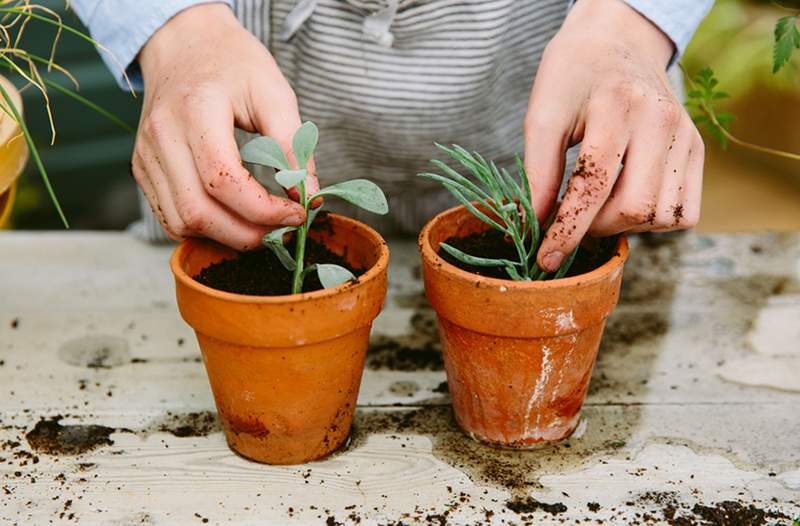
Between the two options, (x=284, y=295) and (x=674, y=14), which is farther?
(x=674, y=14)

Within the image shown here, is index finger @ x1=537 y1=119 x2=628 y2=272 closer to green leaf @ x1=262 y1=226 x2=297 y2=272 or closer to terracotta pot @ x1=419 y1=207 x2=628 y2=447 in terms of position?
terracotta pot @ x1=419 y1=207 x2=628 y2=447

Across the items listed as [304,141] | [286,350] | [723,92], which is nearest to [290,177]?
[304,141]

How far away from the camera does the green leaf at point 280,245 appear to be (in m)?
0.87

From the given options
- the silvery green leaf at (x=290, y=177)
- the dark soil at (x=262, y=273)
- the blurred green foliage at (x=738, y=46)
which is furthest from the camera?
the blurred green foliage at (x=738, y=46)

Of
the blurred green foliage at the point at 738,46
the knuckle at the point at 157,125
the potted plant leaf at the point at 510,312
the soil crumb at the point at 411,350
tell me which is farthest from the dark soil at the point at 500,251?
the blurred green foliage at the point at 738,46

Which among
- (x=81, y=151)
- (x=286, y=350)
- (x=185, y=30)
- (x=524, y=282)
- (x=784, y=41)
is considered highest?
(x=784, y=41)

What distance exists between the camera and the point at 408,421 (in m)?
1.00

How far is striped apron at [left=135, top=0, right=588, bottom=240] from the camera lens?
1.19 metres

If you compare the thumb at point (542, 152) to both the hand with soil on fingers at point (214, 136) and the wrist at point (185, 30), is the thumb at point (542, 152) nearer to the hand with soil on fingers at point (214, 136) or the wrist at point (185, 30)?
the hand with soil on fingers at point (214, 136)

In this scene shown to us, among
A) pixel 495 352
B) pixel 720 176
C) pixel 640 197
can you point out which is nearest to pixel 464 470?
pixel 495 352

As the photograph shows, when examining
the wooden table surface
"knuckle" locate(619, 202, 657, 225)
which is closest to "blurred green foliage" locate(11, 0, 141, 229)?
the wooden table surface

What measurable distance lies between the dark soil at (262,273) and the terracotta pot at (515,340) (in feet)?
0.40

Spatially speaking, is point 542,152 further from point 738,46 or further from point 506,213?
point 738,46

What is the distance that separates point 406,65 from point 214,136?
1.45 feet
